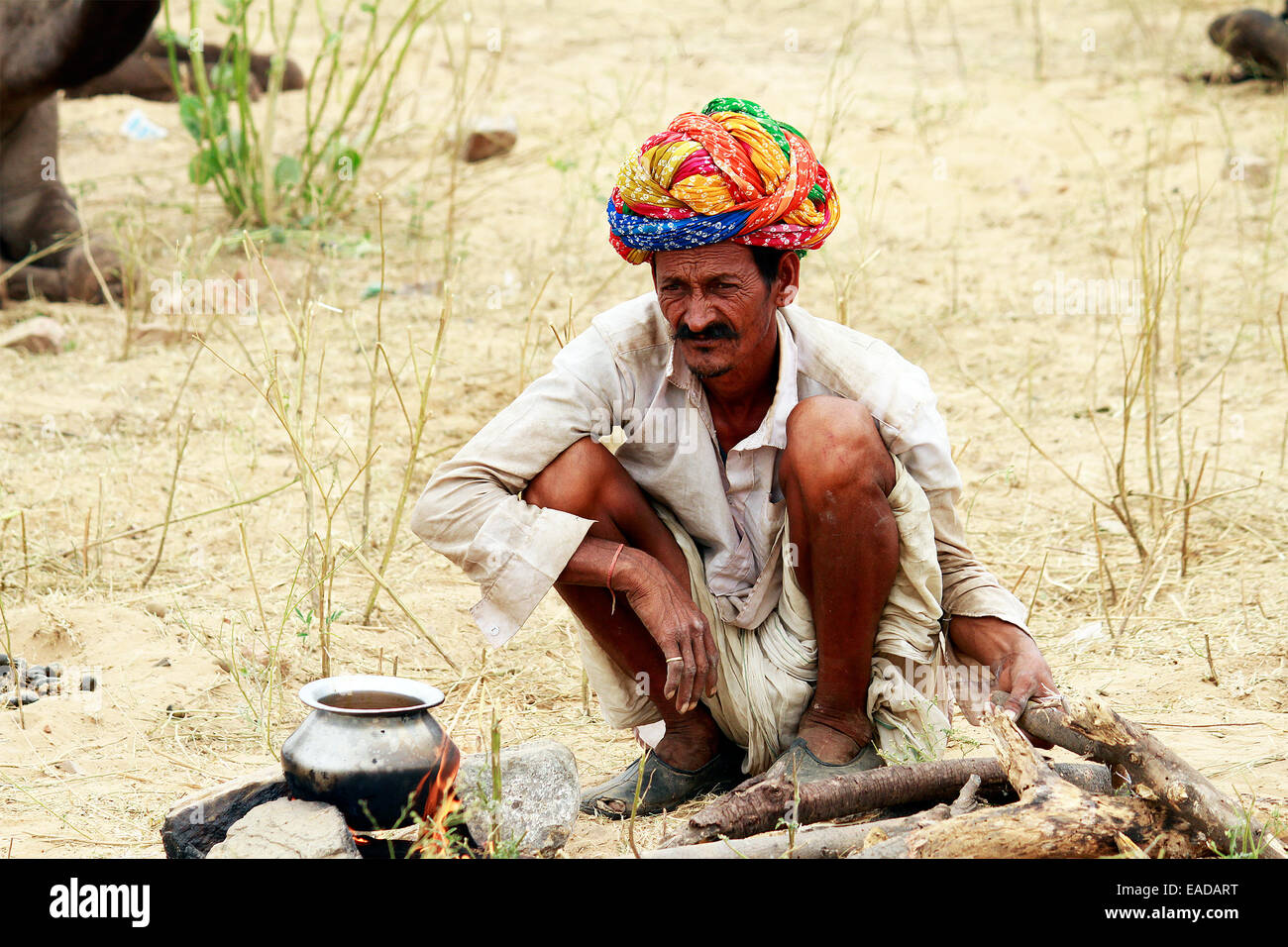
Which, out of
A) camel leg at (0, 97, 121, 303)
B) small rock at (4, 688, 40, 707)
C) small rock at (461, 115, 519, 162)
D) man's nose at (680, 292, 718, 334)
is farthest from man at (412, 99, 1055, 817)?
small rock at (461, 115, 519, 162)

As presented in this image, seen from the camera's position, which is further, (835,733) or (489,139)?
(489,139)

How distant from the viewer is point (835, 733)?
2.42m

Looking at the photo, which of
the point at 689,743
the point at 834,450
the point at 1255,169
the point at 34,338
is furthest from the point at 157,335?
the point at 1255,169

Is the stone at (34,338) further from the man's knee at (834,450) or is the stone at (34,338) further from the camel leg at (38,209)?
the man's knee at (834,450)

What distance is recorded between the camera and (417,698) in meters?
2.06

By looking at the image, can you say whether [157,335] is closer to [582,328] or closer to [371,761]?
[582,328]

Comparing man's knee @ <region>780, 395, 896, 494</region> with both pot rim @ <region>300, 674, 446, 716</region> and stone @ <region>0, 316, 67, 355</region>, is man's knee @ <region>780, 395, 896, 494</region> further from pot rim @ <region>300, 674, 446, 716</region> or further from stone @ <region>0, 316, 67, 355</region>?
stone @ <region>0, 316, 67, 355</region>

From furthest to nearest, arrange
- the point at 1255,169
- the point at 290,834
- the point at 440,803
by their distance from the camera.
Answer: the point at 1255,169
the point at 440,803
the point at 290,834

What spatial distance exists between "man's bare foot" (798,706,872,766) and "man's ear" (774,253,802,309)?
29.0 inches

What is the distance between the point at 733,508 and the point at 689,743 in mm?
443

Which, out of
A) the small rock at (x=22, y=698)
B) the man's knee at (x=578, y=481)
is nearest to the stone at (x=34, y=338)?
the small rock at (x=22, y=698)

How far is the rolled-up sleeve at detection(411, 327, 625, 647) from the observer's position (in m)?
2.32
